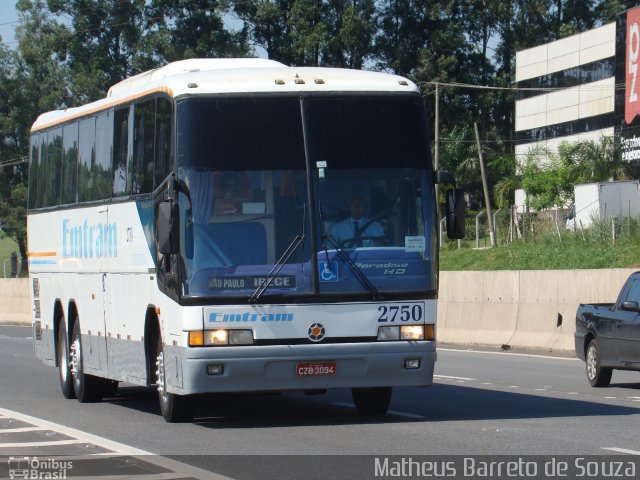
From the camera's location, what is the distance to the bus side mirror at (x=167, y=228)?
42.6 ft

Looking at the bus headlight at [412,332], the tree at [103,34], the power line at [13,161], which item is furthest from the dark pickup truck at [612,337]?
the power line at [13,161]

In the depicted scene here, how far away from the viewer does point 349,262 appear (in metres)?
13.3

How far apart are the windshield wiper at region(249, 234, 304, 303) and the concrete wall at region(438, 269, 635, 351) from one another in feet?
47.1

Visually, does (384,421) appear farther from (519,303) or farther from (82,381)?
(519,303)

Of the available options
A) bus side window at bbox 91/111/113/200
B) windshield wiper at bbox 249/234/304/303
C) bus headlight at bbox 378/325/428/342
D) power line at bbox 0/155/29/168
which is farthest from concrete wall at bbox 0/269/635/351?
power line at bbox 0/155/29/168

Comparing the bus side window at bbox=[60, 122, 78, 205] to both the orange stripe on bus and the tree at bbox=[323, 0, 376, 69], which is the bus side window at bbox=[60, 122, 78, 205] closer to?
the orange stripe on bus

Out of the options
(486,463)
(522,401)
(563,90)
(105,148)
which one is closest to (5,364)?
(105,148)

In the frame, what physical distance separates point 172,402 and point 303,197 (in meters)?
2.60

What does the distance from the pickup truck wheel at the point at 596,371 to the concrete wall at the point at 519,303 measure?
693cm

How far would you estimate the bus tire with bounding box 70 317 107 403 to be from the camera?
17.5 metres

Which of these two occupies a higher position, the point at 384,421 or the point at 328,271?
the point at 328,271

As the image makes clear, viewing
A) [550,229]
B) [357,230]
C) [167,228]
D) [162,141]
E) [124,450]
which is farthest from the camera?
[550,229]

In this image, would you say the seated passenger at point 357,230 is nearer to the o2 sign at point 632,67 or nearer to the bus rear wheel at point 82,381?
the bus rear wheel at point 82,381

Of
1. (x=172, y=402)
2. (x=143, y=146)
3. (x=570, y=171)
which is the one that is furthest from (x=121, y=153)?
(x=570, y=171)
